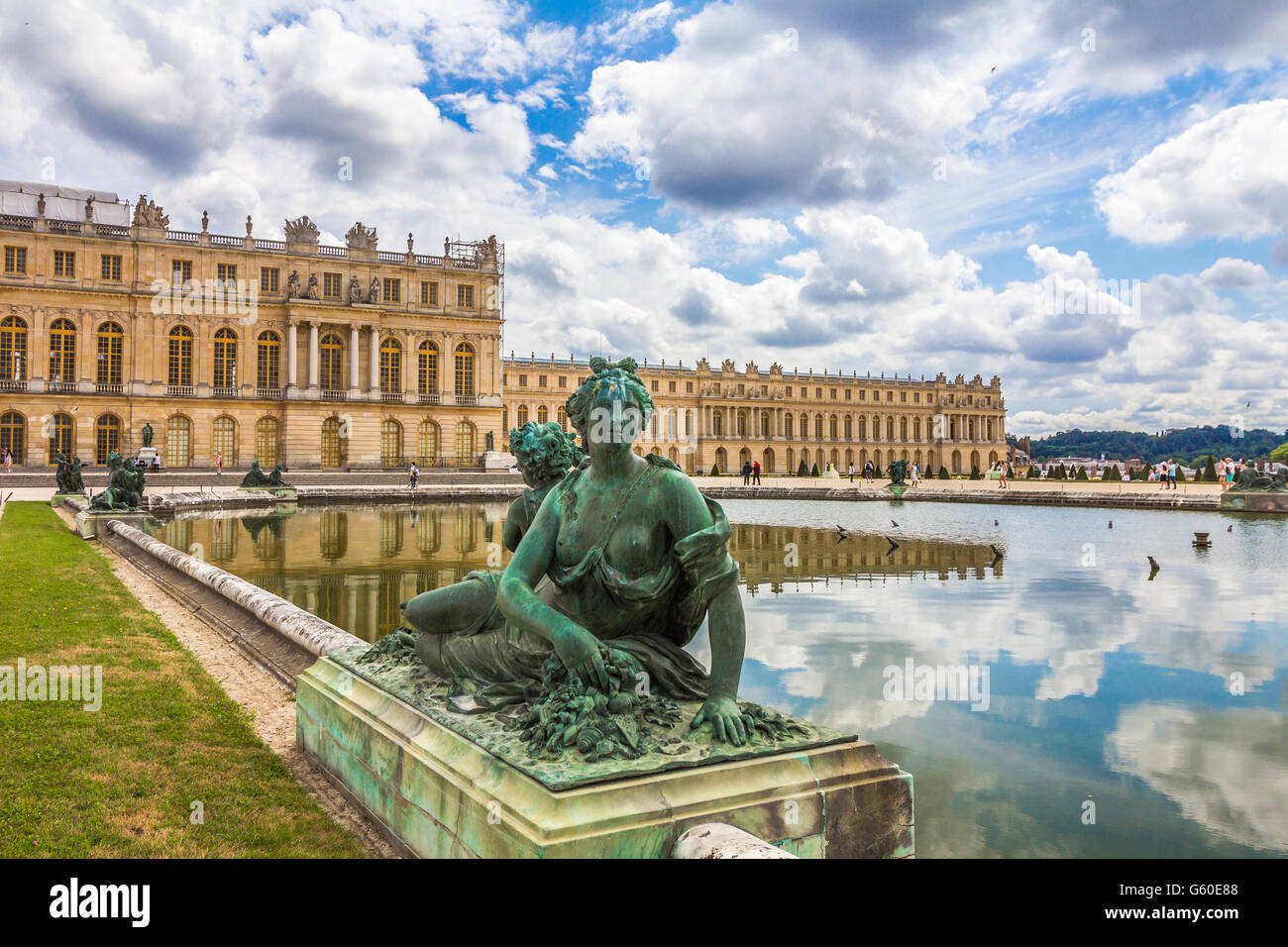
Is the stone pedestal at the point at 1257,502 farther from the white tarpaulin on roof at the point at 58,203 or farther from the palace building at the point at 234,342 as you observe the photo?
the white tarpaulin on roof at the point at 58,203

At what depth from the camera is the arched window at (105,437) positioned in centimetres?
4469

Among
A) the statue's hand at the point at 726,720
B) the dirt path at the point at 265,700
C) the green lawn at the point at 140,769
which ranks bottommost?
the dirt path at the point at 265,700

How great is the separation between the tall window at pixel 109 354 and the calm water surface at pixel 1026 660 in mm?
37488

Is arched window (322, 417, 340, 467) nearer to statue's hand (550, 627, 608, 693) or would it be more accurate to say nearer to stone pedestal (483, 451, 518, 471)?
stone pedestal (483, 451, 518, 471)

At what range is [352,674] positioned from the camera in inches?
154

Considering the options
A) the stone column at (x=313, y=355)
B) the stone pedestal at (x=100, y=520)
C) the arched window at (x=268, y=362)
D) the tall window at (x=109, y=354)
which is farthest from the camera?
the stone column at (x=313, y=355)

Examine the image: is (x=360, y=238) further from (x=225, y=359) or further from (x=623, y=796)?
(x=623, y=796)

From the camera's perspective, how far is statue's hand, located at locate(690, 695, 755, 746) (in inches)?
105

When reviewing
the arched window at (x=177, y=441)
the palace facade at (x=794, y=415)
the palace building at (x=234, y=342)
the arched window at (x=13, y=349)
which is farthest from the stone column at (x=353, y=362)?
the palace facade at (x=794, y=415)

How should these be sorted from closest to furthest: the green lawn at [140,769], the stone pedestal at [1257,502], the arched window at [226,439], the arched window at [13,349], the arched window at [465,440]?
the green lawn at [140,769]
the stone pedestal at [1257,502]
the arched window at [13,349]
the arched window at [226,439]
the arched window at [465,440]

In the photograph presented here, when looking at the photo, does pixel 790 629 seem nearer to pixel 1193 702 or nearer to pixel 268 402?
pixel 1193 702

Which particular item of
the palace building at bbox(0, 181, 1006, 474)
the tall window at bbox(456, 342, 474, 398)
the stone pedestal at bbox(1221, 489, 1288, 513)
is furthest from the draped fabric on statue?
the tall window at bbox(456, 342, 474, 398)

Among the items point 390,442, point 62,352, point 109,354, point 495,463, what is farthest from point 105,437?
point 495,463
